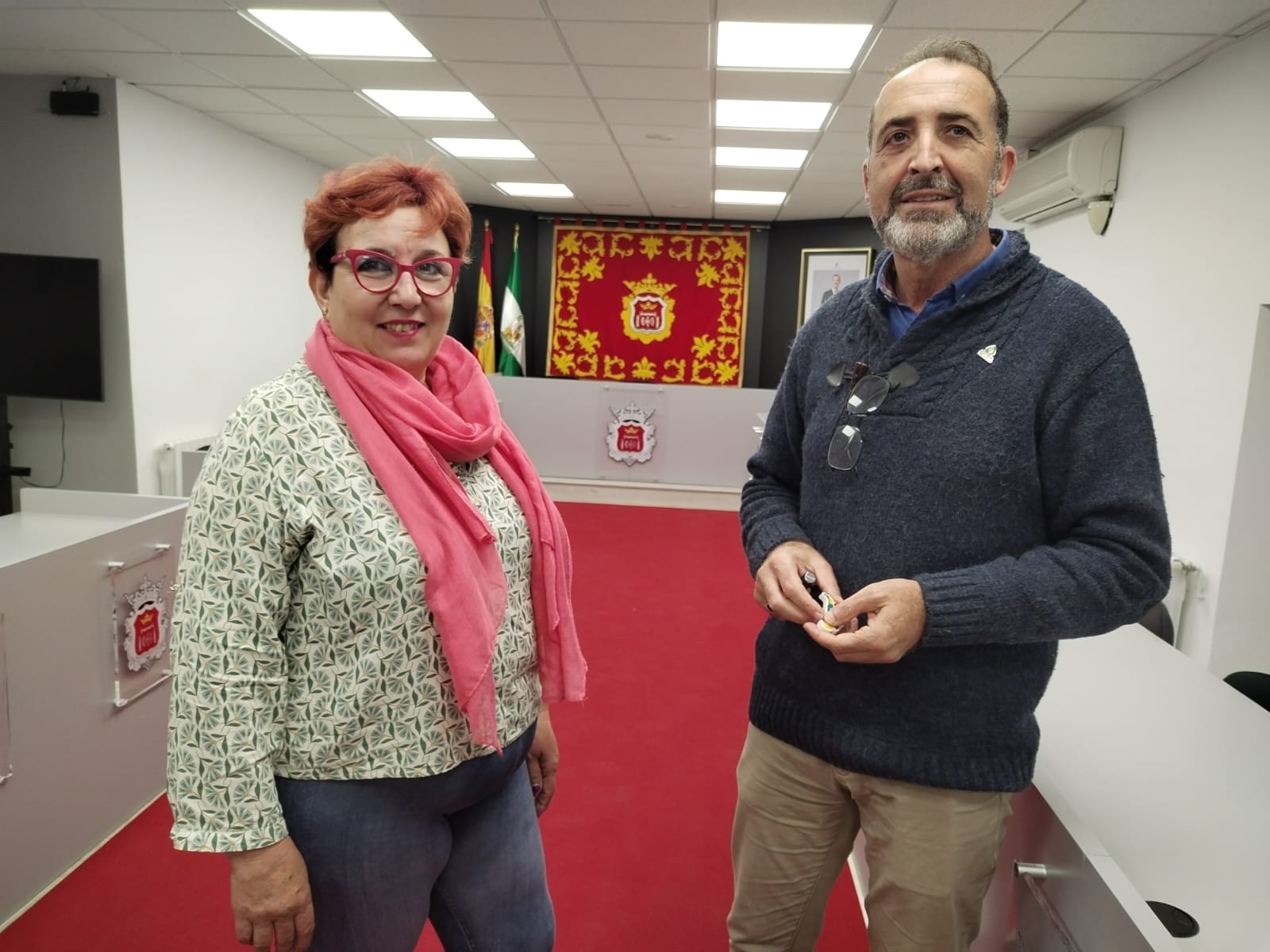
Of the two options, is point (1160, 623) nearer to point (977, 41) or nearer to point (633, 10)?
point (977, 41)

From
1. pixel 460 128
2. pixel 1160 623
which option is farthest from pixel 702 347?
pixel 1160 623

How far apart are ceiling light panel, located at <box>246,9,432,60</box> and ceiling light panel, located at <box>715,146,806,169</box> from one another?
2.36 meters

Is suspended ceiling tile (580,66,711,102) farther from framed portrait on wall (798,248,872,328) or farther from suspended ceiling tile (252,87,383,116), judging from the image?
framed portrait on wall (798,248,872,328)

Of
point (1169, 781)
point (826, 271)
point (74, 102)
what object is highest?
point (74, 102)

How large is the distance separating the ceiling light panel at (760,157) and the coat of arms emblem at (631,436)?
8.74 ft

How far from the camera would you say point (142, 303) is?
4.62 metres

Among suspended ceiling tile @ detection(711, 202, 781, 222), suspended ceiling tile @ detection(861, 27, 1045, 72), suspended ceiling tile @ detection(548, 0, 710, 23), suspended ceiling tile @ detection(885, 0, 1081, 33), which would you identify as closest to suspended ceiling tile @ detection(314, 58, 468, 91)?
suspended ceiling tile @ detection(548, 0, 710, 23)

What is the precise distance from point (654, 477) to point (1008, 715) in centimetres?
690

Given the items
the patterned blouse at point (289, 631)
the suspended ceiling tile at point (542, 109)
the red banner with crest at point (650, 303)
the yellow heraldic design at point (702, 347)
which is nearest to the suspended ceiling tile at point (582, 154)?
the suspended ceiling tile at point (542, 109)

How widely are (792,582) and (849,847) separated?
505 mm

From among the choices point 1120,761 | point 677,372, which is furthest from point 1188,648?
point 677,372

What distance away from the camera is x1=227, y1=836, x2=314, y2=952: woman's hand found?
105 centimetres

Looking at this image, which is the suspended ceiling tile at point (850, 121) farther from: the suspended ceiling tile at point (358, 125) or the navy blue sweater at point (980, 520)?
the navy blue sweater at point (980, 520)

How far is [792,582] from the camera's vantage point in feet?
3.79
